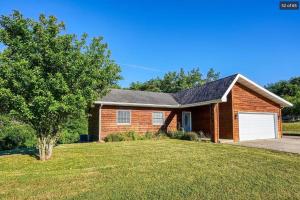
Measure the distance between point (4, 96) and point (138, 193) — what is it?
6.41m

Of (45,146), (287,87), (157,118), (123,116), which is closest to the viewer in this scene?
(45,146)

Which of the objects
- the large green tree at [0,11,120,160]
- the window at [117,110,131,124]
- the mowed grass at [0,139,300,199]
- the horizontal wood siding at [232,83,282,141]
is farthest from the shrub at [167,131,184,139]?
the large green tree at [0,11,120,160]

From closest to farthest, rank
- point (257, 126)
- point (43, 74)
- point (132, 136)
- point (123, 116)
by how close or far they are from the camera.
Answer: point (43, 74) → point (132, 136) → point (257, 126) → point (123, 116)

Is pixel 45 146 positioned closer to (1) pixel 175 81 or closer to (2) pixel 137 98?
(2) pixel 137 98

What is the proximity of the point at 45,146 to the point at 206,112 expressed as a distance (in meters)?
12.9

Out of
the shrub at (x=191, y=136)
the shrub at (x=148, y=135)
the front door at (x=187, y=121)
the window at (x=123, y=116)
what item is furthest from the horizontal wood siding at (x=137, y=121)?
the shrub at (x=191, y=136)

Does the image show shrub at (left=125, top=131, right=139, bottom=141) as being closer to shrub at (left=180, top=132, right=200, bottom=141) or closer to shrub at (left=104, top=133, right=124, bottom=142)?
shrub at (left=104, top=133, right=124, bottom=142)

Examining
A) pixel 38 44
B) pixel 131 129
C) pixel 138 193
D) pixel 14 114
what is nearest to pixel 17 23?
pixel 38 44

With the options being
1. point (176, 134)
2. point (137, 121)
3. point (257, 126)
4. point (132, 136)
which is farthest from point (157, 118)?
point (257, 126)

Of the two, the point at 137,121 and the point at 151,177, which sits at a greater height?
the point at 137,121

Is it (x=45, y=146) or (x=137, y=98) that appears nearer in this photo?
(x=45, y=146)

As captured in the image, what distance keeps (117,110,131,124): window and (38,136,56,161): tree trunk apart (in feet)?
28.8

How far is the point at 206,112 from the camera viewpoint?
19375mm

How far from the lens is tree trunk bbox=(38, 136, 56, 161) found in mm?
10023
